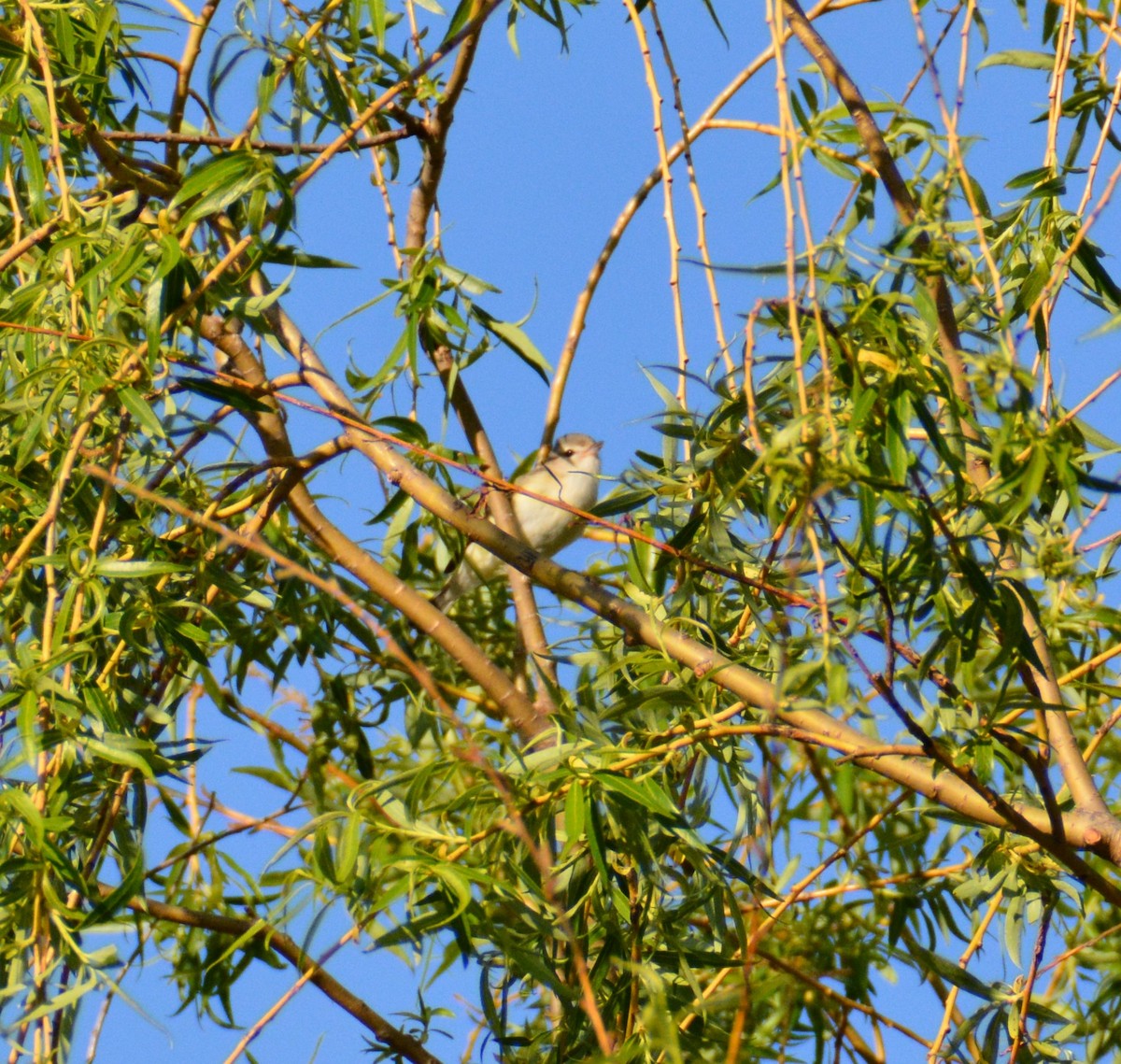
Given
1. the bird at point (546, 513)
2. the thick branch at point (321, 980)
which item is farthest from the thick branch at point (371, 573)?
the thick branch at point (321, 980)

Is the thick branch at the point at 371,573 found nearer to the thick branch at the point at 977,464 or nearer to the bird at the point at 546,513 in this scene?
the bird at the point at 546,513

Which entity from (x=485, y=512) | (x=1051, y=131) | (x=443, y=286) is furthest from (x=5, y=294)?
(x=1051, y=131)

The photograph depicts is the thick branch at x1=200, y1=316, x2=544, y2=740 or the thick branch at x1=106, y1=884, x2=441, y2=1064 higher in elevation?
the thick branch at x1=200, y1=316, x2=544, y2=740

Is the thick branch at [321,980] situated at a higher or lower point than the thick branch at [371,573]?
lower

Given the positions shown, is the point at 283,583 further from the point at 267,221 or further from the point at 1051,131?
the point at 1051,131

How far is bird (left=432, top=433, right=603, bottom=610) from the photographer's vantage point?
3.39 m

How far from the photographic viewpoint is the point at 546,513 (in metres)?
4.02

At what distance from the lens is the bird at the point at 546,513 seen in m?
3.39

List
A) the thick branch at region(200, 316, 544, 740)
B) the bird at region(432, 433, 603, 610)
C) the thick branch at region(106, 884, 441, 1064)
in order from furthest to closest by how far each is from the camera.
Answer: the bird at region(432, 433, 603, 610) → the thick branch at region(200, 316, 544, 740) → the thick branch at region(106, 884, 441, 1064)

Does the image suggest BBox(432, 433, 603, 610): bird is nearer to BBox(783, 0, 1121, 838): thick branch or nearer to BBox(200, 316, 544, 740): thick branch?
BBox(200, 316, 544, 740): thick branch

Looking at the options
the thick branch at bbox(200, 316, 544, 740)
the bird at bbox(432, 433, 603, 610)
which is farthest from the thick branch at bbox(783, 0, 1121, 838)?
the bird at bbox(432, 433, 603, 610)

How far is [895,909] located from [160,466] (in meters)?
1.22

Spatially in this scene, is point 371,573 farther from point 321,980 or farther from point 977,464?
point 977,464

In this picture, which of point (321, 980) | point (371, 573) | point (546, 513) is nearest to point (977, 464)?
point (371, 573)
